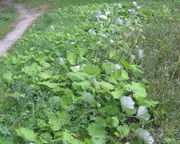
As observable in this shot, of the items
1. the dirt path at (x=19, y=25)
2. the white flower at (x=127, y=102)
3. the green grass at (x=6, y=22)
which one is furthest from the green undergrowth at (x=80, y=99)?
the green grass at (x=6, y=22)

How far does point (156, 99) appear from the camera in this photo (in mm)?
3631

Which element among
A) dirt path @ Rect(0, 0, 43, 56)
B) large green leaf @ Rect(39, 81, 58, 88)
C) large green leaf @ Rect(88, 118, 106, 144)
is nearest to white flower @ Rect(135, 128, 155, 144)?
large green leaf @ Rect(88, 118, 106, 144)

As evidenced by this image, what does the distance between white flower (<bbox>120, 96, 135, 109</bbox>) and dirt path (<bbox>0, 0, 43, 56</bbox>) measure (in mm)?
3636

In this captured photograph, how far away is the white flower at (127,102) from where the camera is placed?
10.7ft

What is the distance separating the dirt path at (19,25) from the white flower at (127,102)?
11.9ft

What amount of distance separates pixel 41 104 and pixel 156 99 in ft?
4.37

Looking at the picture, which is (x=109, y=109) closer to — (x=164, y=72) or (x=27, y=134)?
(x=27, y=134)

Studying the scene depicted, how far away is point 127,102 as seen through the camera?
3.28m

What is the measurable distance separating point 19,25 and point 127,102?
7065mm

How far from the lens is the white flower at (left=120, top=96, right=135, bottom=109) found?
326 centimetres

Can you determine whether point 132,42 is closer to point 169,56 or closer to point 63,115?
point 169,56

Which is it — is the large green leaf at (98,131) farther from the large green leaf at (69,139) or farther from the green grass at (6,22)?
the green grass at (6,22)

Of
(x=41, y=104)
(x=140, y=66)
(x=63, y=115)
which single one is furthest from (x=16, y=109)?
(x=140, y=66)

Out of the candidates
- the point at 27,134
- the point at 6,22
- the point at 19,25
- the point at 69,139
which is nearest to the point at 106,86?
the point at 69,139
